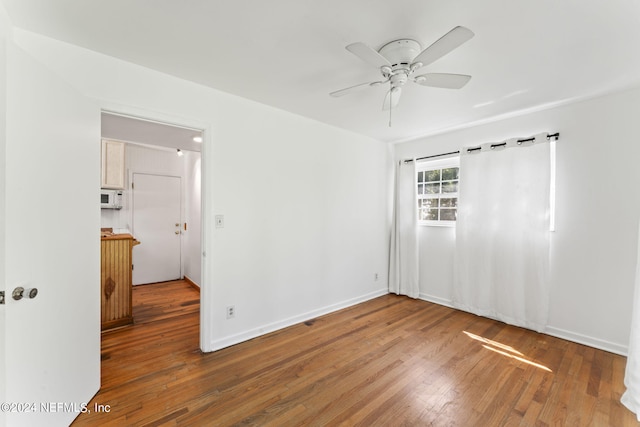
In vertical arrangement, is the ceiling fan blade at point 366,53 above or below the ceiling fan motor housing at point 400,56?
below

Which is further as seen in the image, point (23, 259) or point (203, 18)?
point (203, 18)

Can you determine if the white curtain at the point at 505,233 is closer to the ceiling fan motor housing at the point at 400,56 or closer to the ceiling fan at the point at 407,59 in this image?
the ceiling fan at the point at 407,59

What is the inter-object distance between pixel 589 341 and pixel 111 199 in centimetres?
644

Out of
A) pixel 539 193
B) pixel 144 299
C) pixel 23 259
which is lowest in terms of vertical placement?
pixel 144 299

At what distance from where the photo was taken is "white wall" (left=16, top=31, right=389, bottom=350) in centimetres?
197

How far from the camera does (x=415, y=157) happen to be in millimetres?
3891

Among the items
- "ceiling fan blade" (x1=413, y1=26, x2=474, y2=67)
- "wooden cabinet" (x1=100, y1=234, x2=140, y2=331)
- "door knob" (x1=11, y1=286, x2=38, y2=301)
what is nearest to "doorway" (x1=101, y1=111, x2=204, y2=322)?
"wooden cabinet" (x1=100, y1=234, x2=140, y2=331)

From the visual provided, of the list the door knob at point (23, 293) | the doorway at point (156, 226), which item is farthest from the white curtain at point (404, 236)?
the doorway at point (156, 226)

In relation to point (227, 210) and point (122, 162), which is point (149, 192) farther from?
point (227, 210)

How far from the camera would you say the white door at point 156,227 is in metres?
4.54

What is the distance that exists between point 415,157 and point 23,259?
4051 mm

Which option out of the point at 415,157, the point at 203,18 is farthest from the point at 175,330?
the point at 415,157

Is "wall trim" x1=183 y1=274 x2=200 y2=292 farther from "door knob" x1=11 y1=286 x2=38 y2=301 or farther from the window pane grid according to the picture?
the window pane grid

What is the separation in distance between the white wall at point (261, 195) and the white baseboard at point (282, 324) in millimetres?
12
